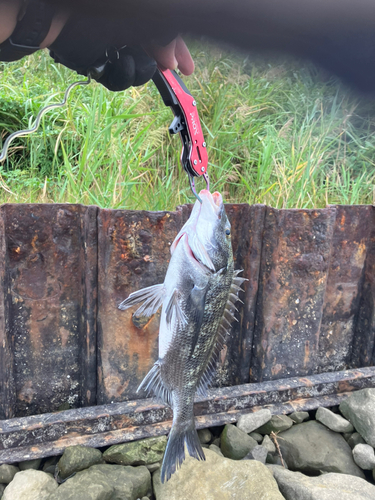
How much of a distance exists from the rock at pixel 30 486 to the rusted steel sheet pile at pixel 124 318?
14 cm

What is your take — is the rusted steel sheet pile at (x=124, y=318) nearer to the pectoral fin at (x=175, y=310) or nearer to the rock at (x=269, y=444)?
the rock at (x=269, y=444)

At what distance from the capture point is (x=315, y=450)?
7.60ft

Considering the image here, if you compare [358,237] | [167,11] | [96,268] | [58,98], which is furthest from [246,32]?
[58,98]

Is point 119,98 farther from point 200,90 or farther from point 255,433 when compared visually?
point 255,433

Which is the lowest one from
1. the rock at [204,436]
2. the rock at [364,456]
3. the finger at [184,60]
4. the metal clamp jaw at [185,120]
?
the rock at [364,456]

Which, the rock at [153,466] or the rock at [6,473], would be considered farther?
the rock at [153,466]

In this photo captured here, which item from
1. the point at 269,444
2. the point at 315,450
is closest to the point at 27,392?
the point at 269,444

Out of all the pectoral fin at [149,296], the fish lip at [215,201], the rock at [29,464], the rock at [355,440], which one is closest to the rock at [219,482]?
the rock at [29,464]

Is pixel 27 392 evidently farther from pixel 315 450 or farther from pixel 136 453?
pixel 315 450

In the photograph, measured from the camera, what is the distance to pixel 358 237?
2.79 metres

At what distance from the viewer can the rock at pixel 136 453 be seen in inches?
80.4

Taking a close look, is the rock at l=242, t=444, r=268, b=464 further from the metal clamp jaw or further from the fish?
the metal clamp jaw

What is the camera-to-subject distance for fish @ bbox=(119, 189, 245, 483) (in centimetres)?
150

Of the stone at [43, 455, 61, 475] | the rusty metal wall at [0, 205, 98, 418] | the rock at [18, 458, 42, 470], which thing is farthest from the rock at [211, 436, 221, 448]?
the rock at [18, 458, 42, 470]
